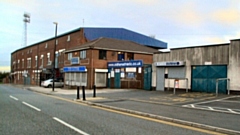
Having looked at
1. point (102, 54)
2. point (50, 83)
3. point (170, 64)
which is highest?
point (102, 54)

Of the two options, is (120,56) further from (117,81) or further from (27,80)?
(27,80)

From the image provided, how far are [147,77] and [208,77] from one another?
7644mm

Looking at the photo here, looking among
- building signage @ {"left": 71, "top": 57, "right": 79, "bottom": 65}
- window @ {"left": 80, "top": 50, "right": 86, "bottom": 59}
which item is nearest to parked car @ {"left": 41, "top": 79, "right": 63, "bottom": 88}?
building signage @ {"left": 71, "top": 57, "right": 79, "bottom": 65}

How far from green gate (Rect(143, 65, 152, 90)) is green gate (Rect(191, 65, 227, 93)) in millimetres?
5587

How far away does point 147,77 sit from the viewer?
95.9 ft

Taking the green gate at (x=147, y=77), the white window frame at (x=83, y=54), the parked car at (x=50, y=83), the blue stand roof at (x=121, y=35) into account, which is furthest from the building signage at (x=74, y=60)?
the green gate at (x=147, y=77)

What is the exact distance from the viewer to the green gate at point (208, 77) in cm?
2225

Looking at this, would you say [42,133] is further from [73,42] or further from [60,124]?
[73,42]

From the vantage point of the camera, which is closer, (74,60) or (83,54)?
(83,54)

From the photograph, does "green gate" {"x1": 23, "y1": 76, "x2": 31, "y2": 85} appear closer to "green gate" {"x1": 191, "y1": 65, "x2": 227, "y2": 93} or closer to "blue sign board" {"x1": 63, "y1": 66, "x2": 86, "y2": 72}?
"blue sign board" {"x1": 63, "y1": 66, "x2": 86, "y2": 72}

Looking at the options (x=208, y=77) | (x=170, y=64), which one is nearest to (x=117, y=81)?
(x=170, y=64)

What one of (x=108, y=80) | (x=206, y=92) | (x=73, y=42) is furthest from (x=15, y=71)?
(x=206, y=92)

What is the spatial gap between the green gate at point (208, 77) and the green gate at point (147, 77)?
5587 millimetres

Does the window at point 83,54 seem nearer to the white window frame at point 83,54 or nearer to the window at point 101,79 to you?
the white window frame at point 83,54
